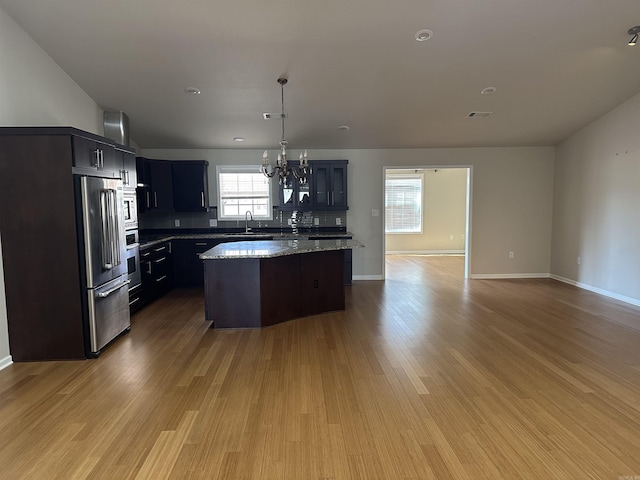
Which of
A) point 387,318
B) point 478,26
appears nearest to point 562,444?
point 387,318

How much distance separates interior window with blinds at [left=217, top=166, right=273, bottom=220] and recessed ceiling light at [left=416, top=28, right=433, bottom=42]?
12.0 feet

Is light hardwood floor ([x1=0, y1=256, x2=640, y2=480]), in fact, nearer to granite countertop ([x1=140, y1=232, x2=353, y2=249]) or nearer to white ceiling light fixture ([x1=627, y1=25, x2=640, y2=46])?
granite countertop ([x1=140, y1=232, x2=353, y2=249])

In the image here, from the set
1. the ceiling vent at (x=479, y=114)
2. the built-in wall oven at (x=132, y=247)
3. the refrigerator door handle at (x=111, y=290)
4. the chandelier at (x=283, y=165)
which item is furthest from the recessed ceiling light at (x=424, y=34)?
the refrigerator door handle at (x=111, y=290)

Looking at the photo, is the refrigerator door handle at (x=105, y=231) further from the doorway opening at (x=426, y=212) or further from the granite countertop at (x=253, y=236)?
the doorway opening at (x=426, y=212)

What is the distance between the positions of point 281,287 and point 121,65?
3034 mm

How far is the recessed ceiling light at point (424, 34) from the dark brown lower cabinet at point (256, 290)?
2591 millimetres

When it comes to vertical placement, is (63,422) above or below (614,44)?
below

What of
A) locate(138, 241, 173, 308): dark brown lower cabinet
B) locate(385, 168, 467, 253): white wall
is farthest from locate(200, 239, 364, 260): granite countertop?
locate(385, 168, 467, 253): white wall

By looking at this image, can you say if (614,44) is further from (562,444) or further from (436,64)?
(562,444)

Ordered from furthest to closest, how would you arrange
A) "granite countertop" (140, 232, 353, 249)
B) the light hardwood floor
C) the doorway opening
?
1. the doorway opening
2. "granite countertop" (140, 232, 353, 249)
3. the light hardwood floor

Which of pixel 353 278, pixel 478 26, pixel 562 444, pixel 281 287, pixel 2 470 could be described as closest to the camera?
pixel 2 470

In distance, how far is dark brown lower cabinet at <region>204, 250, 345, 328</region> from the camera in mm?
3762

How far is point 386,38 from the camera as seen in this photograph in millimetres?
3342

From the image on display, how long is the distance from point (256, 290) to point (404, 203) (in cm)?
681
